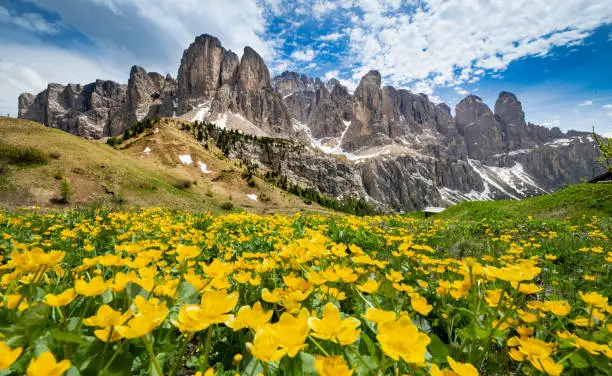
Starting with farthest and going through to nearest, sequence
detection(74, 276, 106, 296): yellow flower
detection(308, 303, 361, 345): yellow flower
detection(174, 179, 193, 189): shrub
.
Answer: detection(174, 179, 193, 189): shrub → detection(74, 276, 106, 296): yellow flower → detection(308, 303, 361, 345): yellow flower

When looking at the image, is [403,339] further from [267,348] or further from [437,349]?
[437,349]

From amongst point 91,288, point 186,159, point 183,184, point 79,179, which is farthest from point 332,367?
point 186,159

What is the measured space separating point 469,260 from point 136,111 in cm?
17147

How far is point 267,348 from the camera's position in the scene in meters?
0.73

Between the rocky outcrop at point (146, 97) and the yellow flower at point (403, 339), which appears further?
the rocky outcrop at point (146, 97)

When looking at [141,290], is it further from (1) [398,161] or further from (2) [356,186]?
(1) [398,161]

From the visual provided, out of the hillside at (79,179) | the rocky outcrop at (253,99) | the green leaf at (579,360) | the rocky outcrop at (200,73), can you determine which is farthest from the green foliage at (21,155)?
the rocky outcrop at (200,73)

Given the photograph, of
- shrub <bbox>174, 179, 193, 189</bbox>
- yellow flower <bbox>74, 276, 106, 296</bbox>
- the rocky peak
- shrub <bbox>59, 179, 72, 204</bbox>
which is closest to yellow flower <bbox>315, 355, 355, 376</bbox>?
yellow flower <bbox>74, 276, 106, 296</bbox>

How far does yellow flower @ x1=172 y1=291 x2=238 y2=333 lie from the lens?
84 cm

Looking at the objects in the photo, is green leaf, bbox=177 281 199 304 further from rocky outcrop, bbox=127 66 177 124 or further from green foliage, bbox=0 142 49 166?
rocky outcrop, bbox=127 66 177 124

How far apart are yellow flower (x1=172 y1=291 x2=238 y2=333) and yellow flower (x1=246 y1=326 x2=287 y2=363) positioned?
138 millimetres

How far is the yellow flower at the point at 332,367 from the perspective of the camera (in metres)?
0.68

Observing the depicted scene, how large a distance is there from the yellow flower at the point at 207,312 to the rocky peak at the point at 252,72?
159824 mm

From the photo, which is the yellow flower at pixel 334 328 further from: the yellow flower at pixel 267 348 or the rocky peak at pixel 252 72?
the rocky peak at pixel 252 72
